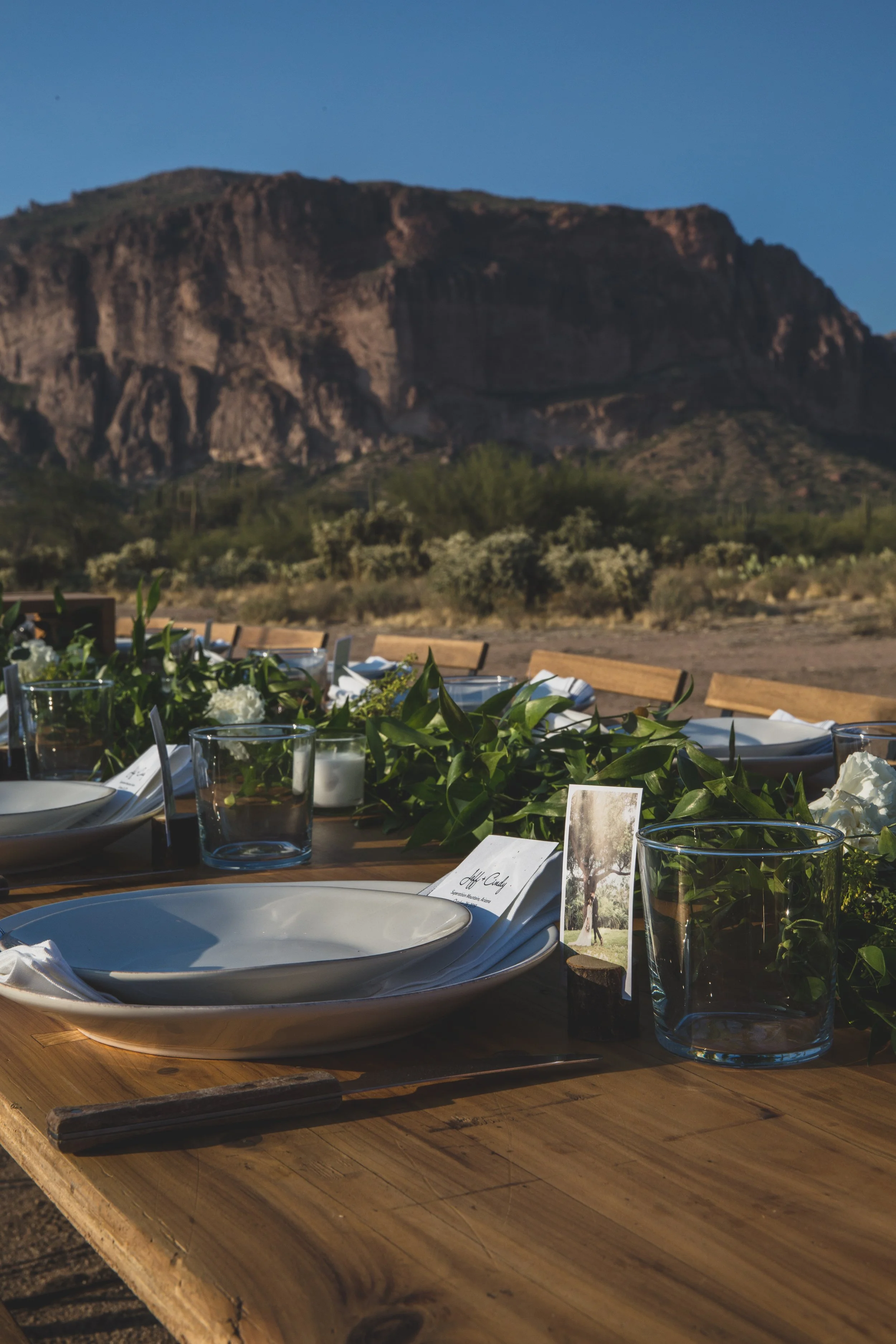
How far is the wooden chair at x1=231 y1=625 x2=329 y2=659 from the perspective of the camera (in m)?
4.37

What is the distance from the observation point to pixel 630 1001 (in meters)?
0.86

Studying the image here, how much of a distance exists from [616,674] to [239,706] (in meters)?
1.68

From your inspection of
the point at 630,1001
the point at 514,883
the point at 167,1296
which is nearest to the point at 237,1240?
the point at 167,1296

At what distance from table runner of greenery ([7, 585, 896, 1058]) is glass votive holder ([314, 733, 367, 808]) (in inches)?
1.0

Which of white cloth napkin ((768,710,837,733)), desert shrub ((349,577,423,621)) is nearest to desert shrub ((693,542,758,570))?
desert shrub ((349,577,423,621))

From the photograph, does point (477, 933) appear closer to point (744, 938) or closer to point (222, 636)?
point (744, 938)

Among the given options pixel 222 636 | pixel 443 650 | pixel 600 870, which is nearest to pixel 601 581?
pixel 222 636

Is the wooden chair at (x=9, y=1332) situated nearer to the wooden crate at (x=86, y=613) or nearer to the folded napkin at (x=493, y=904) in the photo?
the folded napkin at (x=493, y=904)

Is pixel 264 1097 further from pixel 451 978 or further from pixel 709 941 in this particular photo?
pixel 709 941

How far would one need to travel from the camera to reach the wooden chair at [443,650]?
152 inches

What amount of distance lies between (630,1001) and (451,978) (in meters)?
0.13

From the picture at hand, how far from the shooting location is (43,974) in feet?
2.60

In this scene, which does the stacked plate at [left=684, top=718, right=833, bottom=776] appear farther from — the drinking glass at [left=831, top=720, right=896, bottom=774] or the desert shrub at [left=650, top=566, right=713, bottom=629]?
the desert shrub at [left=650, top=566, right=713, bottom=629]

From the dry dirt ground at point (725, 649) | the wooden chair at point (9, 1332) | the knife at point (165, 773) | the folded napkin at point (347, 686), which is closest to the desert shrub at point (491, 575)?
the dry dirt ground at point (725, 649)
